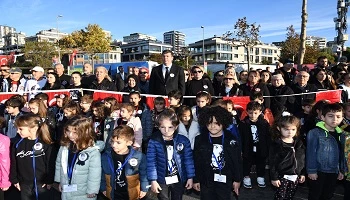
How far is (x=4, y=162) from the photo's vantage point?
387 cm

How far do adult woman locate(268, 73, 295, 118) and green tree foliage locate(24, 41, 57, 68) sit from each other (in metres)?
49.4

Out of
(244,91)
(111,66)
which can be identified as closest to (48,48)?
(111,66)

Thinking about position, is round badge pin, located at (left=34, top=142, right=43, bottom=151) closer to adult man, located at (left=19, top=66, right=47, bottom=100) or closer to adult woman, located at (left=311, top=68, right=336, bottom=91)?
adult man, located at (left=19, top=66, right=47, bottom=100)

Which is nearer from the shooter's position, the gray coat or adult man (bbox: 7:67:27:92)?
the gray coat

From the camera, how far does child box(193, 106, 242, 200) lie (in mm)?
3660

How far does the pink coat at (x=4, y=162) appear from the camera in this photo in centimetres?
387

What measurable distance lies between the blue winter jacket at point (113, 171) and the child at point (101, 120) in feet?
4.40

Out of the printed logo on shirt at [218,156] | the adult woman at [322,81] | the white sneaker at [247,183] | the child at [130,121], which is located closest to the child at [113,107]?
the child at [130,121]

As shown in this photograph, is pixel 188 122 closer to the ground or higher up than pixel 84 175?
higher up

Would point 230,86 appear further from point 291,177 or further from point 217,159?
point 217,159

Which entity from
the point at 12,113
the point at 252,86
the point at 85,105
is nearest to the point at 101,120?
the point at 85,105

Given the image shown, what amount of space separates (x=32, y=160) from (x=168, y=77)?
3.64 metres

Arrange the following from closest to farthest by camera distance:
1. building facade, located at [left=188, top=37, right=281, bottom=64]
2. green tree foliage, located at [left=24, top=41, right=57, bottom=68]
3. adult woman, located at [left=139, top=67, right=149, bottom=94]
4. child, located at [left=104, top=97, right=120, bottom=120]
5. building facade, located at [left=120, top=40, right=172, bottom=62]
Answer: child, located at [left=104, top=97, right=120, bottom=120] → adult woman, located at [left=139, top=67, right=149, bottom=94] → green tree foliage, located at [left=24, top=41, right=57, bottom=68] → building facade, located at [left=188, top=37, right=281, bottom=64] → building facade, located at [left=120, top=40, right=172, bottom=62]

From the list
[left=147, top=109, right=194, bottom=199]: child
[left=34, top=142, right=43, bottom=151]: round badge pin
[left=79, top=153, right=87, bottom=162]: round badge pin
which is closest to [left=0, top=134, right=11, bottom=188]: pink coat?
[left=34, top=142, right=43, bottom=151]: round badge pin
